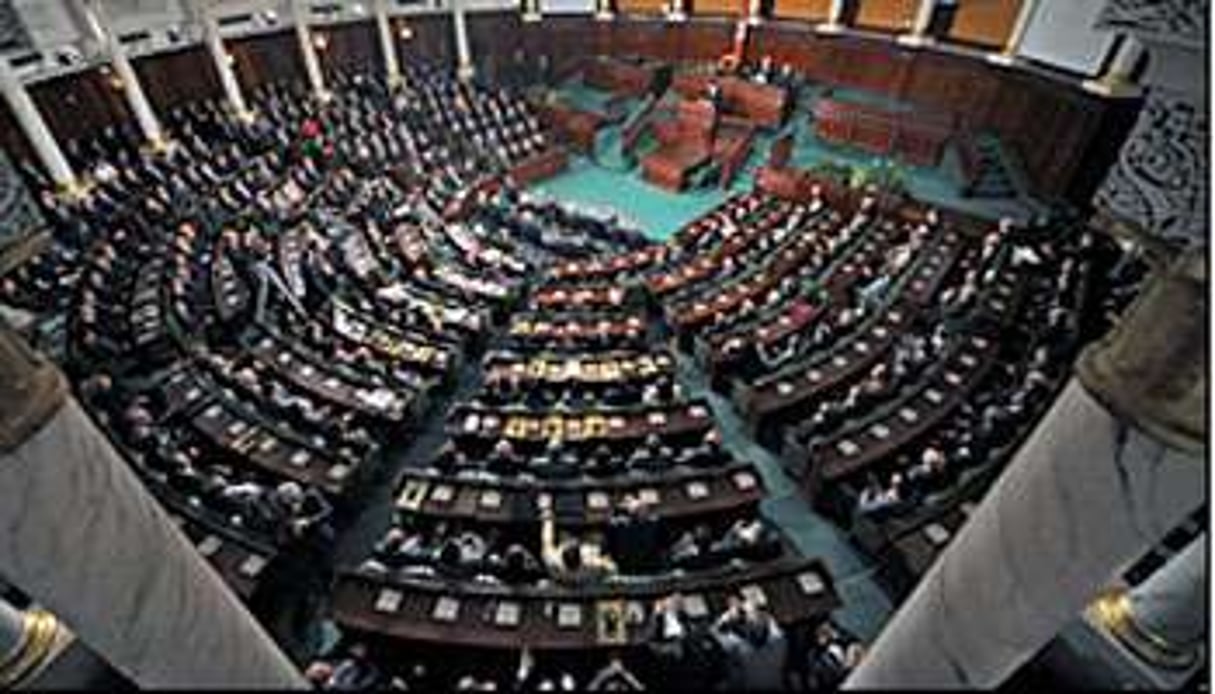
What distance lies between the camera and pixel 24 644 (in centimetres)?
562

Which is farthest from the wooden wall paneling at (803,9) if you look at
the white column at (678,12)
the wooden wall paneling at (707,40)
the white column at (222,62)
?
the white column at (222,62)

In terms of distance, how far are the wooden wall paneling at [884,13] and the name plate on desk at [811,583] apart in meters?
20.1

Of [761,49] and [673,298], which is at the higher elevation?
[761,49]

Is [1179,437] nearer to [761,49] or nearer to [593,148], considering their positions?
[593,148]

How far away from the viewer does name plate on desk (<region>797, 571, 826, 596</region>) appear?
7746mm

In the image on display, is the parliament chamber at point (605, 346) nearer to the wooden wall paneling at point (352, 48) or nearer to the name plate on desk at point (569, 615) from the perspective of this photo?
the name plate on desk at point (569, 615)

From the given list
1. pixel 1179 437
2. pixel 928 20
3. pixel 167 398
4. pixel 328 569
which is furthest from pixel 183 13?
pixel 1179 437

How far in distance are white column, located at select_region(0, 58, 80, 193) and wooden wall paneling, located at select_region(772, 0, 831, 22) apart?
21.5m

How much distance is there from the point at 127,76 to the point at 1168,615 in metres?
23.6

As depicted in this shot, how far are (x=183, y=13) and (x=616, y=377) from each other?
1850 cm

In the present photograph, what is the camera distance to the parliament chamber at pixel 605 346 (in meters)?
3.55

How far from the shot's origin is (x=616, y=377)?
38.4 feet

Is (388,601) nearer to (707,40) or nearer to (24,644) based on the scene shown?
(24,644)

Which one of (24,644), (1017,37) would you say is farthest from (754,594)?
Result: (1017,37)
